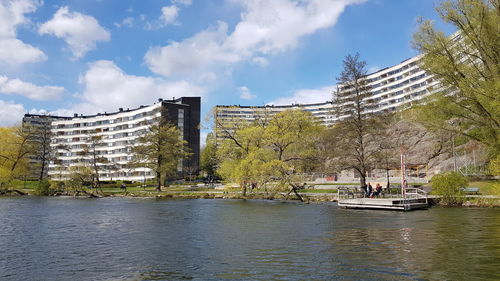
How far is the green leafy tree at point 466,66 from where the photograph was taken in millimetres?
28516

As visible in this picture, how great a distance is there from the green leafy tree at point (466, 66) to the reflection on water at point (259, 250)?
9.19m

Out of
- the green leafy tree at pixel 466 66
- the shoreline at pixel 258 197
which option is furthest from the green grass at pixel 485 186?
the green leafy tree at pixel 466 66

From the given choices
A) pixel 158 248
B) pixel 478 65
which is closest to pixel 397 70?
pixel 478 65

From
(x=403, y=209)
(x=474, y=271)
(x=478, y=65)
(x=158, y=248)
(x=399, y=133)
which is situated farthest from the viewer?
(x=399, y=133)

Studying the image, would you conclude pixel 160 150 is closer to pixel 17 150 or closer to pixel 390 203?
pixel 17 150

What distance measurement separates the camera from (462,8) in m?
29.3

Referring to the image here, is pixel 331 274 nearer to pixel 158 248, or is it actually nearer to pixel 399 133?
pixel 158 248

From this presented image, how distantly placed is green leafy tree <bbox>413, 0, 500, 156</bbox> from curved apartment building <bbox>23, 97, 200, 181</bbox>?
9145cm

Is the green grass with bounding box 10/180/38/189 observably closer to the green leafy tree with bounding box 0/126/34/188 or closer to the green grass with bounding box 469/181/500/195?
the green leafy tree with bounding box 0/126/34/188

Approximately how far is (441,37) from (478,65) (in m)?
4.30

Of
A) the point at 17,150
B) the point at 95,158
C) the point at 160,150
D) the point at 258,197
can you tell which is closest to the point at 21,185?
the point at 17,150

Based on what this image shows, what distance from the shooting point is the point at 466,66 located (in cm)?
3042

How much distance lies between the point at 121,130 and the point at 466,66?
131838 mm

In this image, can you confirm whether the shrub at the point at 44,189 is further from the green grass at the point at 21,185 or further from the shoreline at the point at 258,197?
the green grass at the point at 21,185
